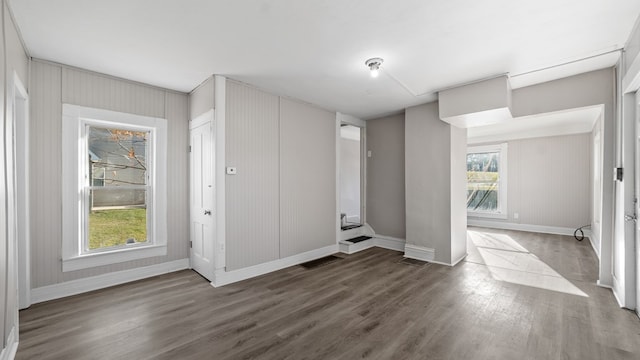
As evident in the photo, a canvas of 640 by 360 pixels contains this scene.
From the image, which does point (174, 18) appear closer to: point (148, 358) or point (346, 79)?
point (346, 79)

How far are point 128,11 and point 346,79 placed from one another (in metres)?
2.24

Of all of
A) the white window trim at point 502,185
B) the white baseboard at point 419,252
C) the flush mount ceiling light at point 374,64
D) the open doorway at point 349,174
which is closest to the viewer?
the flush mount ceiling light at point 374,64

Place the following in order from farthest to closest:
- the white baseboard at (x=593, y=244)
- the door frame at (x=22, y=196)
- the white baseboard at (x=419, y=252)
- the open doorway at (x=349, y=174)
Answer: the open doorway at (x=349, y=174) < the white baseboard at (x=593, y=244) < the white baseboard at (x=419, y=252) < the door frame at (x=22, y=196)

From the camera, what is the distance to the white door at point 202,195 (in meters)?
3.50

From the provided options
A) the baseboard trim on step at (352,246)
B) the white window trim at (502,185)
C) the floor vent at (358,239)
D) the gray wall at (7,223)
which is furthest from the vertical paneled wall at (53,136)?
the white window trim at (502,185)

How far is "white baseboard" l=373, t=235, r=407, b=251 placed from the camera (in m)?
5.05

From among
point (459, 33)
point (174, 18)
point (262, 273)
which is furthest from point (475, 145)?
point (174, 18)

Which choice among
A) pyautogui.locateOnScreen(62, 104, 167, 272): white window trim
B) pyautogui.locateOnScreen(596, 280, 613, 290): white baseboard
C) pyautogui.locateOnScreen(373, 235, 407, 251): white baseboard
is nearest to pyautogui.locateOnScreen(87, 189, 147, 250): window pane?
pyautogui.locateOnScreen(62, 104, 167, 272): white window trim

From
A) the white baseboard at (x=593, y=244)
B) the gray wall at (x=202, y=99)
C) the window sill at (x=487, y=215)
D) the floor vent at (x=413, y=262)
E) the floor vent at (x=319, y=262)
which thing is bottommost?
the floor vent at (x=319, y=262)

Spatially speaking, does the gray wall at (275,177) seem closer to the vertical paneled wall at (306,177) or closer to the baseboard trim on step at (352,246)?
the vertical paneled wall at (306,177)

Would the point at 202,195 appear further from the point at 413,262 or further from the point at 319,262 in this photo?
the point at 413,262

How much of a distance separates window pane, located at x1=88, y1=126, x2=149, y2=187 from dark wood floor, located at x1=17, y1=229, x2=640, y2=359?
134 cm

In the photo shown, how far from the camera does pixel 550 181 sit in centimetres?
650

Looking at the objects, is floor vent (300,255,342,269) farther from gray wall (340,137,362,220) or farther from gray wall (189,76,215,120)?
gray wall (340,137,362,220)
